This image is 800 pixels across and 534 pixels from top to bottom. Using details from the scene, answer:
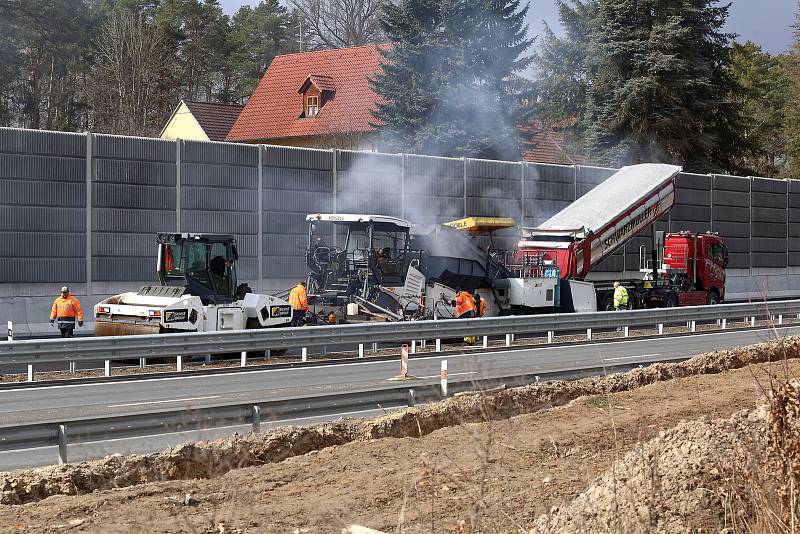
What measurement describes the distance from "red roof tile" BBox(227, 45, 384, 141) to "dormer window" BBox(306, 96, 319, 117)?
39cm

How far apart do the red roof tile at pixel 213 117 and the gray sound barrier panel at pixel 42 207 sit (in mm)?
32533

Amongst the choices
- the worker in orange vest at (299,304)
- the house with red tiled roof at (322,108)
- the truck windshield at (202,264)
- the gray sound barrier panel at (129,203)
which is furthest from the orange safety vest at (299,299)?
the house with red tiled roof at (322,108)

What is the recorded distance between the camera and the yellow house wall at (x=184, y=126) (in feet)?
198

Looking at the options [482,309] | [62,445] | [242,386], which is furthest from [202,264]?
[62,445]

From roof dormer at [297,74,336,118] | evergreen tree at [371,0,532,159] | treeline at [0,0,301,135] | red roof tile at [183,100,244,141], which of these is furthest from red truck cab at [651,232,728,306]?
treeline at [0,0,301,135]

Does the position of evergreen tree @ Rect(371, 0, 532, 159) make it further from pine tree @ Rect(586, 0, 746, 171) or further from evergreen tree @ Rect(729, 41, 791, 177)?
evergreen tree @ Rect(729, 41, 791, 177)

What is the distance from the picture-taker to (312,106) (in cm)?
5872

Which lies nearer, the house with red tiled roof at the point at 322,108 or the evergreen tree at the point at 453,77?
the evergreen tree at the point at 453,77

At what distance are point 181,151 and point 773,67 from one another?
7213cm

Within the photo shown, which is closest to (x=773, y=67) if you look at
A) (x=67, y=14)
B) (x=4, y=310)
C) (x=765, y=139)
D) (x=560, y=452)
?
(x=765, y=139)

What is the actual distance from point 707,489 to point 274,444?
198 inches

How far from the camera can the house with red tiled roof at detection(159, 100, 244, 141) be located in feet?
198

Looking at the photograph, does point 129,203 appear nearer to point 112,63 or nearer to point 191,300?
point 191,300

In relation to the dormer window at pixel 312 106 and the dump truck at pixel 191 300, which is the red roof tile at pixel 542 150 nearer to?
the dormer window at pixel 312 106
